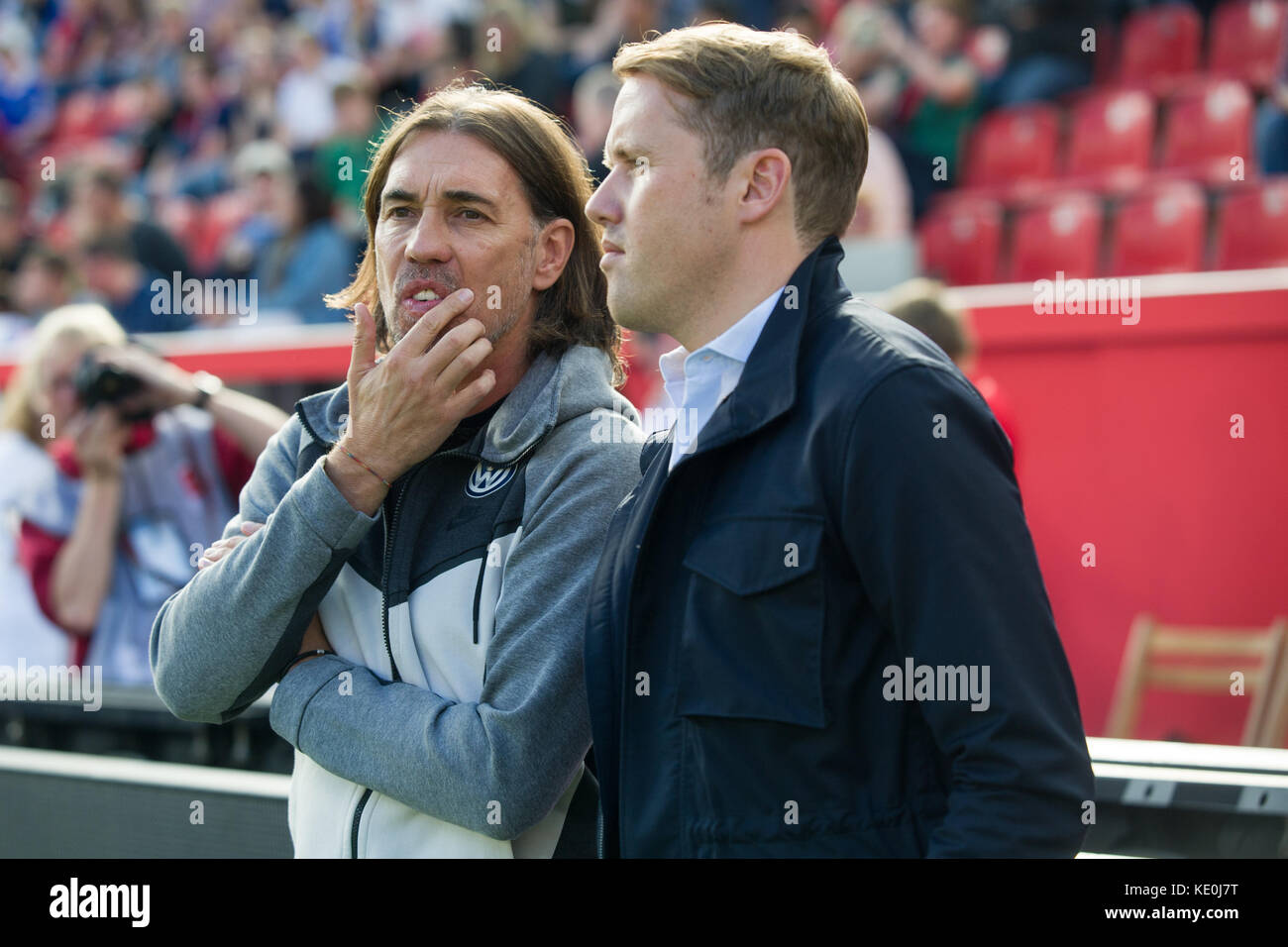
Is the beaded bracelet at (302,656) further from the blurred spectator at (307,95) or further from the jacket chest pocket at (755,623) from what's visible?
the blurred spectator at (307,95)

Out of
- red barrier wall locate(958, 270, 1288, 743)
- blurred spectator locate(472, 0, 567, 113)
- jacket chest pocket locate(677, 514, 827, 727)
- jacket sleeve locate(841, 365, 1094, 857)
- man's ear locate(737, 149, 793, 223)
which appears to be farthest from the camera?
blurred spectator locate(472, 0, 567, 113)

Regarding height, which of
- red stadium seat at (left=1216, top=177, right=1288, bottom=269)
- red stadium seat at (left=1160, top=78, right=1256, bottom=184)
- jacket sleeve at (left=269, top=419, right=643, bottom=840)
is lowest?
jacket sleeve at (left=269, top=419, right=643, bottom=840)

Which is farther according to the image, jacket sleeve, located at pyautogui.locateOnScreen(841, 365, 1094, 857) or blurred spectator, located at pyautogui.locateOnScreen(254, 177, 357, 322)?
blurred spectator, located at pyautogui.locateOnScreen(254, 177, 357, 322)

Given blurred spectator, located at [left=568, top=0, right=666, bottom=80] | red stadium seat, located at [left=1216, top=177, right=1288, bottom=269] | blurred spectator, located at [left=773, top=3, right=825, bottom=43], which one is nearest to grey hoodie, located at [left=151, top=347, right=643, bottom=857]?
red stadium seat, located at [left=1216, top=177, right=1288, bottom=269]

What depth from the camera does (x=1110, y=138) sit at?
6.81 m

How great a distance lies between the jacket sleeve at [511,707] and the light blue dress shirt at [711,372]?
207 millimetres

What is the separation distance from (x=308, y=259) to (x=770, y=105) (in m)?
6.07

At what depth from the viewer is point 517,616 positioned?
178 cm

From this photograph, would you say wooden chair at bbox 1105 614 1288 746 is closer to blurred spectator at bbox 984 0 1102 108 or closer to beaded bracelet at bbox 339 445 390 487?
beaded bracelet at bbox 339 445 390 487

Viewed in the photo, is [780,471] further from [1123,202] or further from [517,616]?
[1123,202]

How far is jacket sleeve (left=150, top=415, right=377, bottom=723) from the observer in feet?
5.93

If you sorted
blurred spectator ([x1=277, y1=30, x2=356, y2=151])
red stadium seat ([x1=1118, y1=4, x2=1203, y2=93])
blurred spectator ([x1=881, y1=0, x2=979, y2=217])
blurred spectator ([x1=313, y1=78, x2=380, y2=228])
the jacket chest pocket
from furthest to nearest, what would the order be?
blurred spectator ([x1=277, y1=30, x2=356, y2=151]) < blurred spectator ([x1=313, y1=78, x2=380, y2=228]) < red stadium seat ([x1=1118, y1=4, x2=1203, y2=93]) < blurred spectator ([x1=881, y1=0, x2=979, y2=217]) < the jacket chest pocket

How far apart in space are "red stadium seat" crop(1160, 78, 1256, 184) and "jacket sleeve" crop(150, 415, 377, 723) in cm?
533
